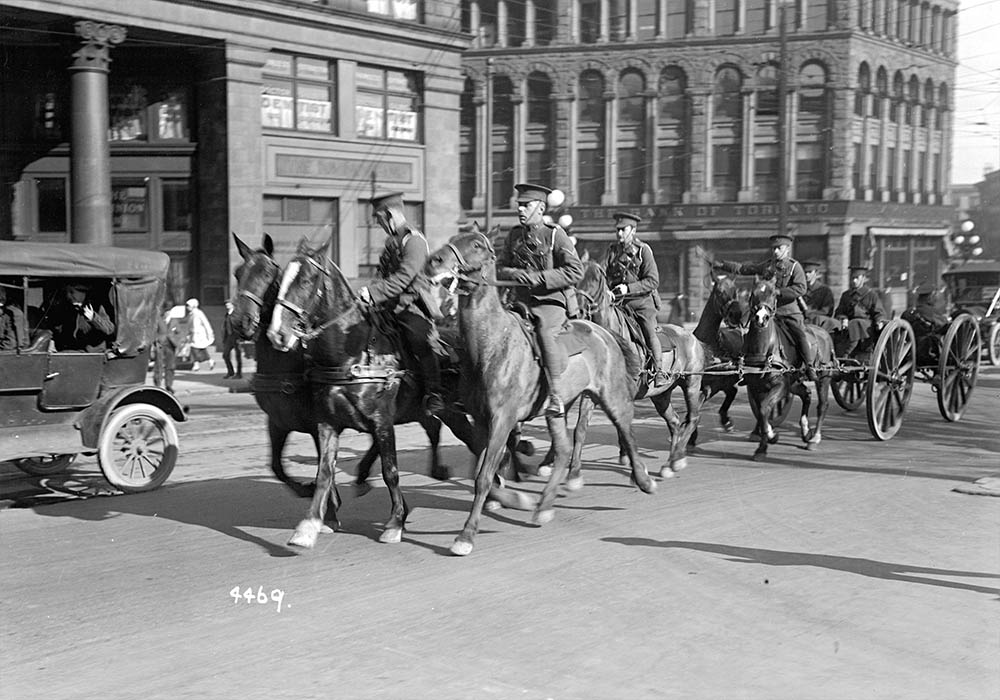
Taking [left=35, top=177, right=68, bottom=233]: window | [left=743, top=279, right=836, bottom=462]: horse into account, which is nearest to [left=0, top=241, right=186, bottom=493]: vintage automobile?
[left=743, top=279, right=836, bottom=462]: horse

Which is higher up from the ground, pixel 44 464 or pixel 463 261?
pixel 463 261

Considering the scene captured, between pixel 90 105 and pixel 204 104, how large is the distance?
3625 mm

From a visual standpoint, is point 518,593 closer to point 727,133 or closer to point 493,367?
point 493,367

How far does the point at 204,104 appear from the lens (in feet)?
92.6

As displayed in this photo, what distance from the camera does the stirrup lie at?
8352mm

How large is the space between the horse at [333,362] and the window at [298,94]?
72.9ft

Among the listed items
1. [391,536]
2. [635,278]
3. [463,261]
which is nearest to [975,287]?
[635,278]

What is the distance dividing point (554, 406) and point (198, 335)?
58.5 feet

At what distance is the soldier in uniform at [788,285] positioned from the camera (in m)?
12.5

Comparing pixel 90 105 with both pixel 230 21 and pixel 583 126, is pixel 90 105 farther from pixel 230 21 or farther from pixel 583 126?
pixel 583 126

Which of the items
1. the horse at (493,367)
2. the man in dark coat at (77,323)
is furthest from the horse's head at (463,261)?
the man in dark coat at (77,323)

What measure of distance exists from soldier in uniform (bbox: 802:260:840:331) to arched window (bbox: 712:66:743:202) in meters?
32.7

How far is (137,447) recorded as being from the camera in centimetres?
989

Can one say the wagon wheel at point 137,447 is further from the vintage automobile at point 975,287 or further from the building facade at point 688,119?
the building facade at point 688,119
